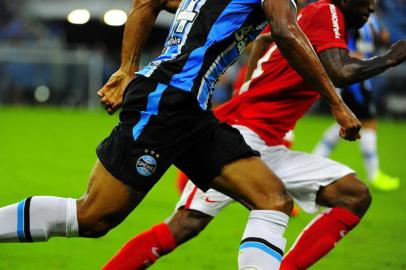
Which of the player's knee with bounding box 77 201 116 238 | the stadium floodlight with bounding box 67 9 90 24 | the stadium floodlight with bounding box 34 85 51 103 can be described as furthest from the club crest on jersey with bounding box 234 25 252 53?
the stadium floodlight with bounding box 67 9 90 24

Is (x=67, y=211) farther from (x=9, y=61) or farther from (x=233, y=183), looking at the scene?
(x=9, y=61)

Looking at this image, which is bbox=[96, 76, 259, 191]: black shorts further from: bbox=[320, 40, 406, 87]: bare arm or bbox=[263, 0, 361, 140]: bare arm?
bbox=[320, 40, 406, 87]: bare arm

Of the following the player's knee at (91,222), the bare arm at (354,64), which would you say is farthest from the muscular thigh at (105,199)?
the bare arm at (354,64)

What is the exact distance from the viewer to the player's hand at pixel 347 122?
3.84m

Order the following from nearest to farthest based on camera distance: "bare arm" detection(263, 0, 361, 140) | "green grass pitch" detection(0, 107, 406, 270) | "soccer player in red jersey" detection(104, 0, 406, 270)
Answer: "bare arm" detection(263, 0, 361, 140)
"soccer player in red jersey" detection(104, 0, 406, 270)
"green grass pitch" detection(0, 107, 406, 270)

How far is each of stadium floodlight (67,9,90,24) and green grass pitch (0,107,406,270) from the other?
14194mm

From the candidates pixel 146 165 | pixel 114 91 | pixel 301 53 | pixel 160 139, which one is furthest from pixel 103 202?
pixel 301 53

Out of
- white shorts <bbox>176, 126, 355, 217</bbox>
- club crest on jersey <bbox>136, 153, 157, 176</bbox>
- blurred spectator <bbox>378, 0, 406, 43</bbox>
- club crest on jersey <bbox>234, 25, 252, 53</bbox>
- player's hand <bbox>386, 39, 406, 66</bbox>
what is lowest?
blurred spectator <bbox>378, 0, 406, 43</bbox>

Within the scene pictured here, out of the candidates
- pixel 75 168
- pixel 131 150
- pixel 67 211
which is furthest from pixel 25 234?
pixel 75 168

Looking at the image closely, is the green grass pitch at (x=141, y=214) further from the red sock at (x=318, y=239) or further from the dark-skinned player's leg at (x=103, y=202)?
the dark-skinned player's leg at (x=103, y=202)

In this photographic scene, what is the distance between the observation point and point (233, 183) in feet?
13.1

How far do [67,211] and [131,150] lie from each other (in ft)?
1.43

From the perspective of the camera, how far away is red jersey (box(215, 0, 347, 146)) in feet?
16.5

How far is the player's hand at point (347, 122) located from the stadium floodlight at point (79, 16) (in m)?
27.7
